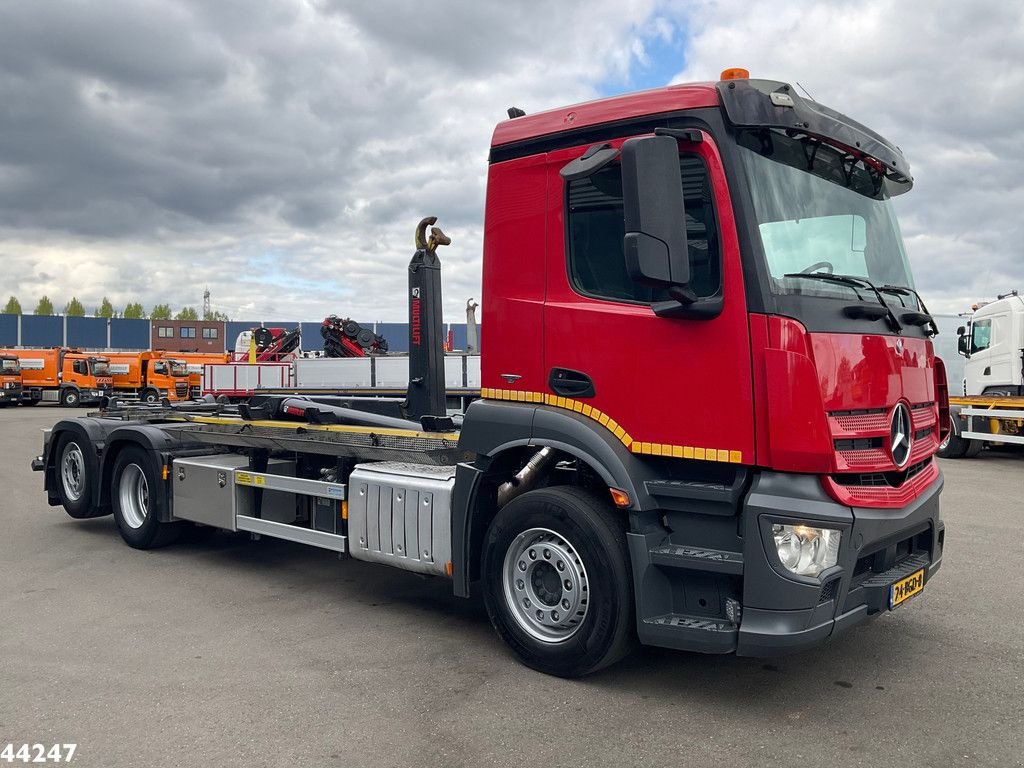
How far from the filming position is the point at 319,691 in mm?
4445

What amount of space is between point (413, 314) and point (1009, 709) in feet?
16.0

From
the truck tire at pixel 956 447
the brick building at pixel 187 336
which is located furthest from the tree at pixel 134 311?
the truck tire at pixel 956 447

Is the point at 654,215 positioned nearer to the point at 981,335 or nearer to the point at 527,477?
the point at 527,477

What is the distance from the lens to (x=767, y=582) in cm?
388

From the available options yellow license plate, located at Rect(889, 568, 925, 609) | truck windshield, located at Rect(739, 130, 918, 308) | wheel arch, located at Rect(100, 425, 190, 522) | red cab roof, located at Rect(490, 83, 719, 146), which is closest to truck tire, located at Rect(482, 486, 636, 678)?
yellow license plate, located at Rect(889, 568, 925, 609)

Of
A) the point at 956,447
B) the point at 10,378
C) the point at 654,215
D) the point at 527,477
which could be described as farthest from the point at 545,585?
the point at 10,378

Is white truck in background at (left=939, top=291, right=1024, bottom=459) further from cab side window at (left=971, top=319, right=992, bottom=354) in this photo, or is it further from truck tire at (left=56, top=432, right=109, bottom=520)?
truck tire at (left=56, top=432, right=109, bottom=520)

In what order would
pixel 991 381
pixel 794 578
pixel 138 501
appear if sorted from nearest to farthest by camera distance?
1. pixel 794 578
2. pixel 138 501
3. pixel 991 381

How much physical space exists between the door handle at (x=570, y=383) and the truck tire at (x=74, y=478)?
587 centimetres

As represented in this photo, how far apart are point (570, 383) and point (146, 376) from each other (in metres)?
36.3

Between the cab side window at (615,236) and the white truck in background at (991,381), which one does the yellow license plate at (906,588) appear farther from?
the white truck in background at (991,381)

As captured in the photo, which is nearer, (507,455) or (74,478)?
(507,455)

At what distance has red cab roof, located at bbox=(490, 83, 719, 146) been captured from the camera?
4242mm

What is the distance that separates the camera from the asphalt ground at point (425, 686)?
3783mm
